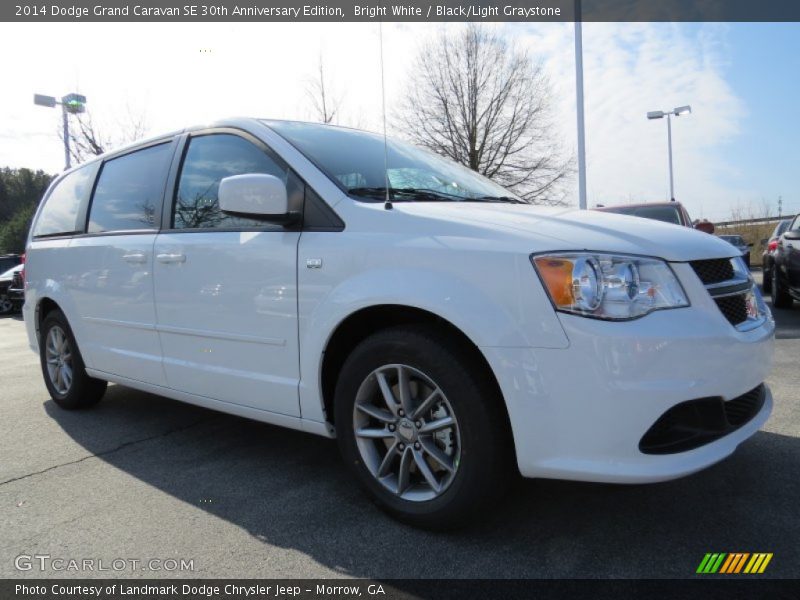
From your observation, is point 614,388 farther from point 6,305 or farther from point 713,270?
point 6,305

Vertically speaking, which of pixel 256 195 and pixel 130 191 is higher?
pixel 130 191

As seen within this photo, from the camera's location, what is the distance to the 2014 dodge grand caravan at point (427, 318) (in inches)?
81.1

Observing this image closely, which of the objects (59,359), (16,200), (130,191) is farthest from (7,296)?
(16,200)

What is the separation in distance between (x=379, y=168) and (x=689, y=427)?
181 cm

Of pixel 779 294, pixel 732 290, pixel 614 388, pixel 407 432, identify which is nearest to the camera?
pixel 614 388

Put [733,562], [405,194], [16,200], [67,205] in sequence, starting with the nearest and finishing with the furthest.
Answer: [733,562] < [405,194] < [67,205] < [16,200]

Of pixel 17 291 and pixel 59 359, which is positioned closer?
pixel 59 359

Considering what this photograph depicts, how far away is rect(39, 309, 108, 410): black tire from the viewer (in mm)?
4426

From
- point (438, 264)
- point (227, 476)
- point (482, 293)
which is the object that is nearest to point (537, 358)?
point (482, 293)

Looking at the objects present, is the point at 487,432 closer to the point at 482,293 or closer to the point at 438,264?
the point at 482,293

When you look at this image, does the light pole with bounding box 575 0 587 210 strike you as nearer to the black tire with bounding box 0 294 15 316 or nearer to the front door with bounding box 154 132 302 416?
the front door with bounding box 154 132 302 416

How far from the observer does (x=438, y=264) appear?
2.29 metres

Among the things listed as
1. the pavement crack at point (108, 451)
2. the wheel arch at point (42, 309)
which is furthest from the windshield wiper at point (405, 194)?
the wheel arch at point (42, 309)

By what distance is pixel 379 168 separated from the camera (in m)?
3.06
